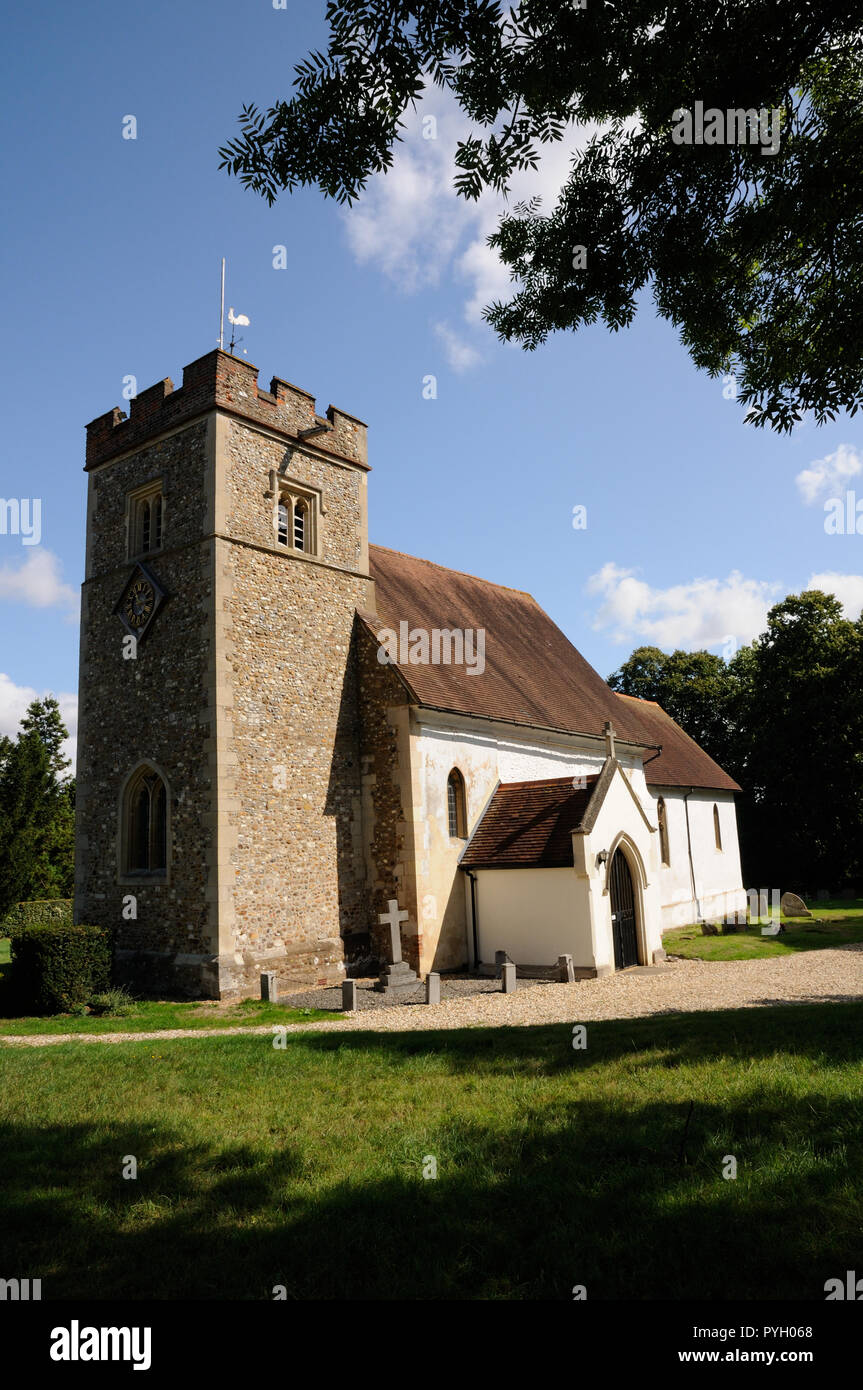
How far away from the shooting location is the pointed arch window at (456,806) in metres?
18.3

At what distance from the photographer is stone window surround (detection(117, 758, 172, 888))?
51.5 ft

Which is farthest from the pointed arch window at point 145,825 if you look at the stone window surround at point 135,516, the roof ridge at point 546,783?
the roof ridge at point 546,783

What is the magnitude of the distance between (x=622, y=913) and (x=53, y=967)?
1163 centimetres

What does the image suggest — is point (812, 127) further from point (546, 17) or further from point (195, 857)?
point (195, 857)

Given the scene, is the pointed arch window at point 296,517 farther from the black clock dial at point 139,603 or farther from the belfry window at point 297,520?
the black clock dial at point 139,603

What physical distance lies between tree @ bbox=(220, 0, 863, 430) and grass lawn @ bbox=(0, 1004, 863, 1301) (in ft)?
17.4

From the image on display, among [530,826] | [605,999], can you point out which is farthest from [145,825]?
[605,999]

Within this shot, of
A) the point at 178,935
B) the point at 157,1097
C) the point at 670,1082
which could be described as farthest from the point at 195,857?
the point at 670,1082

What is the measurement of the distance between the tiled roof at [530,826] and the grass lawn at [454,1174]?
8324mm

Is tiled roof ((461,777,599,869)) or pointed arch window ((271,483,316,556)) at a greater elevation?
pointed arch window ((271,483,316,556))

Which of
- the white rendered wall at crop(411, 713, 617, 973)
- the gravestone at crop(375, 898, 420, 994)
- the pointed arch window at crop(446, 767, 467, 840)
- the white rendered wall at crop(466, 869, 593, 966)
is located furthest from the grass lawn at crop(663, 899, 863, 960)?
the gravestone at crop(375, 898, 420, 994)

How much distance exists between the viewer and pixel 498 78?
5.25m

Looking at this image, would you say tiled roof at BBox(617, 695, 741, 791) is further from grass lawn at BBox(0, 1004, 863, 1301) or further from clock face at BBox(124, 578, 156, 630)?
grass lawn at BBox(0, 1004, 863, 1301)

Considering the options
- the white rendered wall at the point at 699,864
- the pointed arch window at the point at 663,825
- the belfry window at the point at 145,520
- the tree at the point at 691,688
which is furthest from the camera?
the tree at the point at 691,688
